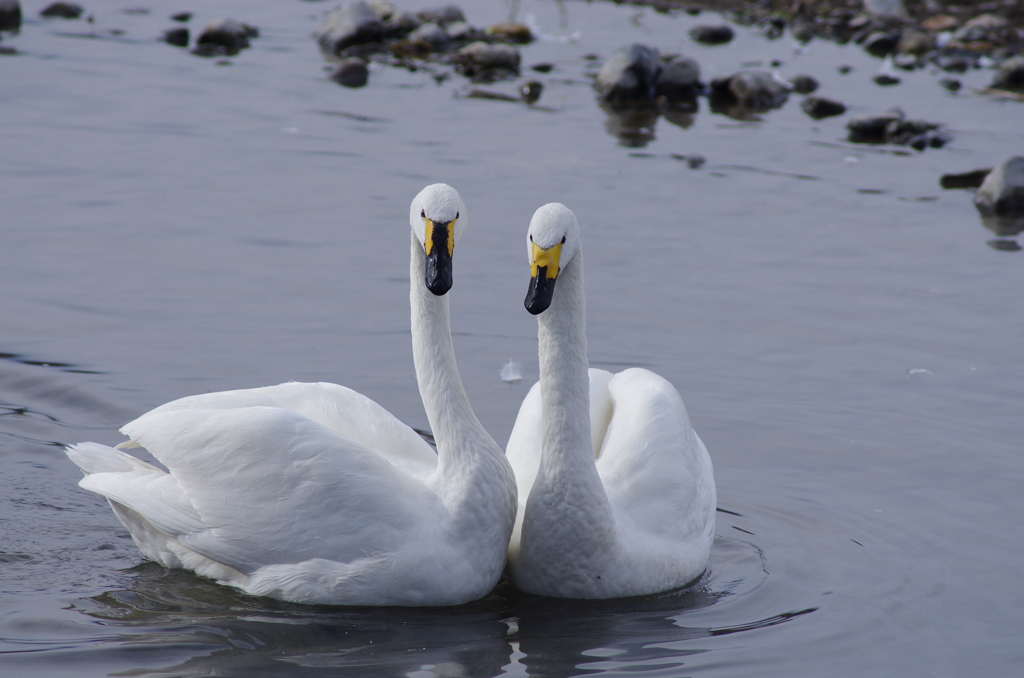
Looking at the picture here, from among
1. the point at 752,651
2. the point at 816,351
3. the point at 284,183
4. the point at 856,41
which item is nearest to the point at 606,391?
the point at 752,651

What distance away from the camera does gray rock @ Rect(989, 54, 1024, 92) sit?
63.9 ft

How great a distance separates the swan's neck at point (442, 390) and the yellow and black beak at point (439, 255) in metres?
0.33

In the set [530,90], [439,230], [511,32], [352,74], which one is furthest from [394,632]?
[511,32]

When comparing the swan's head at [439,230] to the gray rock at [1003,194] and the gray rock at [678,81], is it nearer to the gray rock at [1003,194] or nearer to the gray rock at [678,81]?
the gray rock at [1003,194]

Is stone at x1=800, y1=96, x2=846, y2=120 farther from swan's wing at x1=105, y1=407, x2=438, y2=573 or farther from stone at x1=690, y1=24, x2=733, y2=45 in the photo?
swan's wing at x1=105, y1=407, x2=438, y2=573

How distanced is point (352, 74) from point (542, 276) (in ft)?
44.7

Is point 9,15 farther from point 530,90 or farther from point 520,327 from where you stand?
point 520,327

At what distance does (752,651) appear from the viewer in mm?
5867

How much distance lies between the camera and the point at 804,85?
19.3 m

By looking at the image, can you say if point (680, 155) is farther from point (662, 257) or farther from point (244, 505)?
point (244, 505)

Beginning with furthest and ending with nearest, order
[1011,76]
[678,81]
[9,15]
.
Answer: [9,15], [1011,76], [678,81]

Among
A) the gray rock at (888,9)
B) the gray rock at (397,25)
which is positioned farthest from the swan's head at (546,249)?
the gray rock at (888,9)

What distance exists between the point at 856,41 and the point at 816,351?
1502 centimetres

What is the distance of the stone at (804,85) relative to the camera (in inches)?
760
